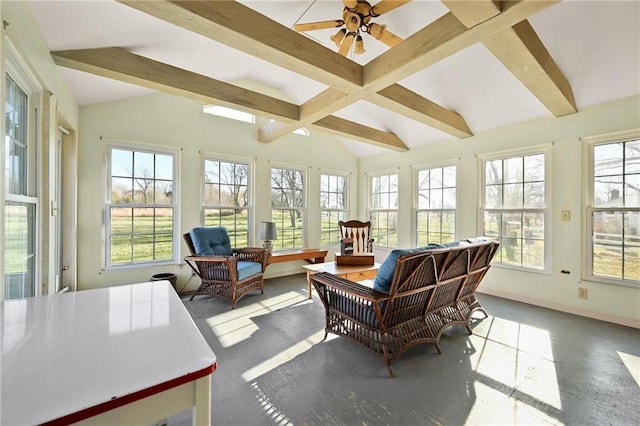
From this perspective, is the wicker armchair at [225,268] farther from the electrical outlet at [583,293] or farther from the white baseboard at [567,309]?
the electrical outlet at [583,293]

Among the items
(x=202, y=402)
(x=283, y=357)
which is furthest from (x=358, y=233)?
(x=202, y=402)

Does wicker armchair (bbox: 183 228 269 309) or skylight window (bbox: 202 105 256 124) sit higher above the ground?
skylight window (bbox: 202 105 256 124)

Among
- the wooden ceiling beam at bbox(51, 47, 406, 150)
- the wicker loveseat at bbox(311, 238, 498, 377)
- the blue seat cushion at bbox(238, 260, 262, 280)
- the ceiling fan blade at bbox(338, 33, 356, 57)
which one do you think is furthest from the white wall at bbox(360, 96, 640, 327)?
the blue seat cushion at bbox(238, 260, 262, 280)

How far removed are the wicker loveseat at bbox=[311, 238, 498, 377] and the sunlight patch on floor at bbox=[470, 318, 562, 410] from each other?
0.95ft

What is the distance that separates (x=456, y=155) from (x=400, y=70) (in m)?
2.66

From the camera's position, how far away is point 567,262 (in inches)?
136

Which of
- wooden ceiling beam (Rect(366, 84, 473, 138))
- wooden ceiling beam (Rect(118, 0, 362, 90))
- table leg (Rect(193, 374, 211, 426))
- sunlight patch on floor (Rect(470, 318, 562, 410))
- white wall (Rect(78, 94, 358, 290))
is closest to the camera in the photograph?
table leg (Rect(193, 374, 211, 426))

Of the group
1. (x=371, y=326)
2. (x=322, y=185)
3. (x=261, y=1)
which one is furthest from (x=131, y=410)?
(x=322, y=185)

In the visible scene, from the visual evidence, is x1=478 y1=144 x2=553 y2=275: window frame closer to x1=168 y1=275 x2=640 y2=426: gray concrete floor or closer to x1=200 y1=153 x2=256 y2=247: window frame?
x1=168 y1=275 x2=640 y2=426: gray concrete floor

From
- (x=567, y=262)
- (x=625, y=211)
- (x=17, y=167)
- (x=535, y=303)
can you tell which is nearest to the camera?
(x=17, y=167)

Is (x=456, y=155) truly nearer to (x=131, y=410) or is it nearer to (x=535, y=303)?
(x=535, y=303)

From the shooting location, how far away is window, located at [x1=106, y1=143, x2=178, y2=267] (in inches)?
149

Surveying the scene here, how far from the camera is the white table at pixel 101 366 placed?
0.57 metres

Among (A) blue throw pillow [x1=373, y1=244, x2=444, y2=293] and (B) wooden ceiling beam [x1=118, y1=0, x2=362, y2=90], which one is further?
(A) blue throw pillow [x1=373, y1=244, x2=444, y2=293]
